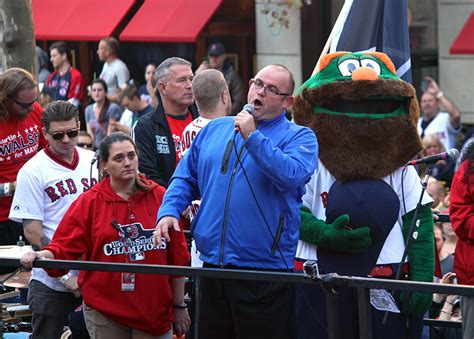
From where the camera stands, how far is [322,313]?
669 cm

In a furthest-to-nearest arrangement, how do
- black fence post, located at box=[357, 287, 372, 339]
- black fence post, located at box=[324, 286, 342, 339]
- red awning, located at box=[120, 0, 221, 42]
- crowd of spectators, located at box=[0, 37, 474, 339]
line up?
red awning, located at box=[120, 0, 221, 42] < crowd of spectators, located at box=[0, 37, 474, 339] < black fence post, located at box=[324, 286, 342, 339] < black fence post, located at box=[357, 287, 372, 339]

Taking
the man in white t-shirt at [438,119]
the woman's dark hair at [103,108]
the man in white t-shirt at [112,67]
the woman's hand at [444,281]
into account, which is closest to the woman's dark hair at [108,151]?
the woman's hand at [444,281]

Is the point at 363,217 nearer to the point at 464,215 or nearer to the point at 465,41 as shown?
the point at 464,215

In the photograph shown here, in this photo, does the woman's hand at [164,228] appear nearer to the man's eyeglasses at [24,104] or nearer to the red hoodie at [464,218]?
the red hoodie at [464,218]

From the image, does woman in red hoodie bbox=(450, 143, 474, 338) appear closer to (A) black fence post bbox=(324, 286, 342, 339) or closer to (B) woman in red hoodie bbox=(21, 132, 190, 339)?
(B) woman in red hoodie bbox=(21, 132, 190, 339)

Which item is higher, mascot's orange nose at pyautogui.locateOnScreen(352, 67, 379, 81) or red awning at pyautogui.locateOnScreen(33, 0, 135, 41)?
red awning at pyautogui.locateOnScreen(33, 0, 135, 41)

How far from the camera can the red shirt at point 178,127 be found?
25.0 feet

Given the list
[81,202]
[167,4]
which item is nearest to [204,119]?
[81,202]

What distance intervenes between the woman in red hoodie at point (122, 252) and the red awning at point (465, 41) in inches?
397

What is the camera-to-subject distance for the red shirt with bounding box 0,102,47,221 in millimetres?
8172

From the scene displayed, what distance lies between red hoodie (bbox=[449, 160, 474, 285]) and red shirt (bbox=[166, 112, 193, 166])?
5.76 ft

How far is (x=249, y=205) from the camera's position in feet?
19.2

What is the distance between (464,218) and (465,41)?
8.95 meters

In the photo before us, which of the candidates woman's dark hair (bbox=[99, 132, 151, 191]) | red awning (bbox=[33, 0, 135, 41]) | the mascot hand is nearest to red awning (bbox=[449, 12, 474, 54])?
red awning (bbox=[33, 0, 135, 41])
